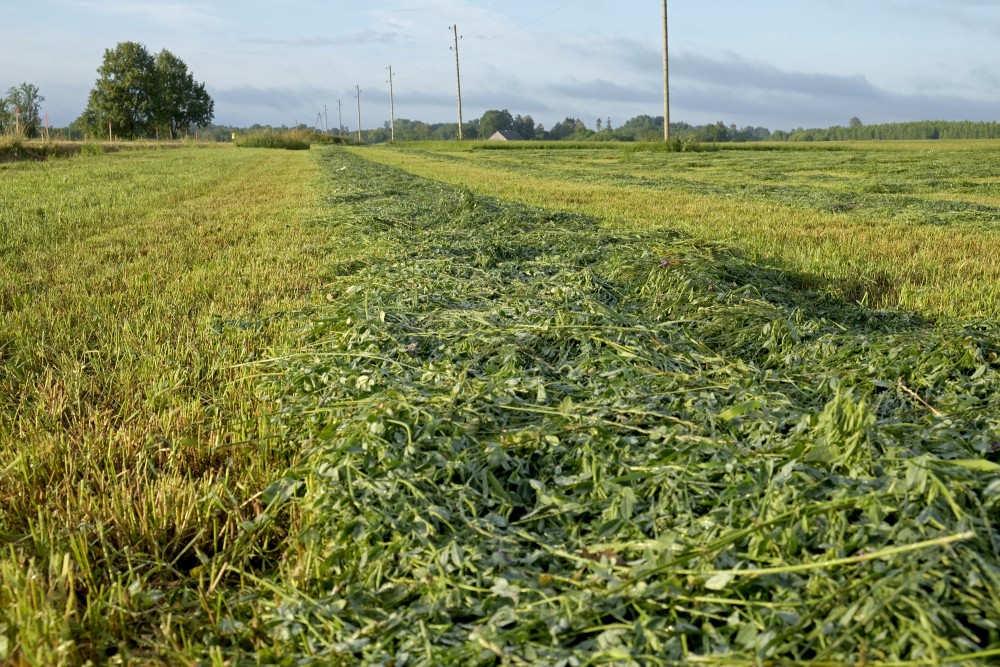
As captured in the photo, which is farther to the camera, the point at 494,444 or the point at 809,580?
the point at 494,444

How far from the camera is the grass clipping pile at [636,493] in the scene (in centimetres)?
151

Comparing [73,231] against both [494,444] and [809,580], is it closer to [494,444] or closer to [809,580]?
[494,444]

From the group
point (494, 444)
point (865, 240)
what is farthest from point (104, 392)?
point (865, 240)

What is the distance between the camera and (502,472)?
2.24m

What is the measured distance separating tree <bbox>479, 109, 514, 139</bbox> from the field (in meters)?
132

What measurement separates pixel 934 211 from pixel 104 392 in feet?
37.1

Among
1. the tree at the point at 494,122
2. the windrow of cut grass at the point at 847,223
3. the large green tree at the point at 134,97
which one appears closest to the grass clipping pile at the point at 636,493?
the windrow of cut grass at the point at 847,223

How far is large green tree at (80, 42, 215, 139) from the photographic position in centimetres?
7550

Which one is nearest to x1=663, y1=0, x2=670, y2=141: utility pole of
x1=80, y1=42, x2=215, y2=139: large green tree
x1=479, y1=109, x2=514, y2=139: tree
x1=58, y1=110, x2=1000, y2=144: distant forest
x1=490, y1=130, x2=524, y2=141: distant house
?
x1=58, y1=110, x2=1000, y2=144: distant forest

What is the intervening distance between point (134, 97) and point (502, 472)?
88.0 metres

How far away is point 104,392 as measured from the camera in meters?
3.33

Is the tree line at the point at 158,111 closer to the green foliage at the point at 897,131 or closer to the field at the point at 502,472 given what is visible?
the green foliage at the point at 897,131

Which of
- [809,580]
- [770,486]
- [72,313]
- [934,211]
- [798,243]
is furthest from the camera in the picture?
[934,211]

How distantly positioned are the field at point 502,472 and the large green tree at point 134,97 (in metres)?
82.4
